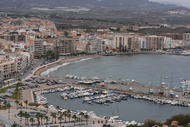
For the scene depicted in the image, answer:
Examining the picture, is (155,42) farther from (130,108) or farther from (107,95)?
(130,108)

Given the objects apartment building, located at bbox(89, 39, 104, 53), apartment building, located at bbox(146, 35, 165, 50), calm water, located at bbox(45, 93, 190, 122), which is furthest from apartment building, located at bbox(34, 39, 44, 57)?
calm water, located at bbox(45, 93, 190, 122)

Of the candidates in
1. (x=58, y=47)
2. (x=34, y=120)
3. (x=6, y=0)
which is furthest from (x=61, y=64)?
(x=6, y=0)

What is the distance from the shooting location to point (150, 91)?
45.9 feet

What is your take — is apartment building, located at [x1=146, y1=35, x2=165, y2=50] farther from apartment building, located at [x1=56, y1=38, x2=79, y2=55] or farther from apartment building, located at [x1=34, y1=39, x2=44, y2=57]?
apartment building, located at [x1=34, y1=39, x2=44, y2=57]

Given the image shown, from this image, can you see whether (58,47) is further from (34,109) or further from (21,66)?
(34,109)

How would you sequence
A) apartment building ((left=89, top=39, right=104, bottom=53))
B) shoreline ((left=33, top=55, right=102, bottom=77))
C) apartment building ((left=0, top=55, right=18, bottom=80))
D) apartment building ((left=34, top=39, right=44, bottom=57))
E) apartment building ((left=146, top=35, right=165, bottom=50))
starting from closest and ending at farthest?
apartment building ((left=0, top=55, right=18, bottom=80)) → shoreline ((left=33, top=55, right=102, bottom=77)) → apartment building ((left=34, top=39, right=44, bottom=57)) → apartment building ((left=89, top=39, right=104, bottom=53)) → apartment building ((left=146, top=35, right=165, bottom=50))

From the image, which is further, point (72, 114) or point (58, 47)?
point (58, 47)

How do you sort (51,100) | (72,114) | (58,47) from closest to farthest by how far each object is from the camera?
(72,114)
(51,100)
(58,47)

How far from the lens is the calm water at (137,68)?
1764 cm

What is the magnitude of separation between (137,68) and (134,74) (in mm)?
2111

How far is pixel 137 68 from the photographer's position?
2061 cm

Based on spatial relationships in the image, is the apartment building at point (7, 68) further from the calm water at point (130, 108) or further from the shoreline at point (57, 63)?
the calm water at point (130, 108)

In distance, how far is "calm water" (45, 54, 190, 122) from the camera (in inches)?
473

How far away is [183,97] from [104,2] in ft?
293
